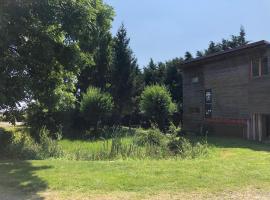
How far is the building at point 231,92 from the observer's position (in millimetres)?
26641

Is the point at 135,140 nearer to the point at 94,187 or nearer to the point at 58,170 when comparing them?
the point at 58,170

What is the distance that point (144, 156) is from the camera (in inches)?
580

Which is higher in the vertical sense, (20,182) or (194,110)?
(194,110)

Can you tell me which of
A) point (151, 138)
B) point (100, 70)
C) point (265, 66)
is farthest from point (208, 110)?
point (151, 138)

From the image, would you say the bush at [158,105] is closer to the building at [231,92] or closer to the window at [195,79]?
the building at [231,92]

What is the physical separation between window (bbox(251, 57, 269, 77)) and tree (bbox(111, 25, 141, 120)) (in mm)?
15598

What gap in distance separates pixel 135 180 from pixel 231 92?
2148cm

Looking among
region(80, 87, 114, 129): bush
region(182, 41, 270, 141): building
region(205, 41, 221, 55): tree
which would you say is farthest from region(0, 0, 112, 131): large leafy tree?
region(205, 41, 221, 55): tree

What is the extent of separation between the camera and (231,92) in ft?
97.3

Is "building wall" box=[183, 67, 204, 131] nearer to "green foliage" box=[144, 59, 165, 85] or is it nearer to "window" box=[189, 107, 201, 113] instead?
"window" box=[189, 107, 201, 113]

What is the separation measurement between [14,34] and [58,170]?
5.03 metres

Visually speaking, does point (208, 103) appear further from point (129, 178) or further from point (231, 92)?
point (129, 178)

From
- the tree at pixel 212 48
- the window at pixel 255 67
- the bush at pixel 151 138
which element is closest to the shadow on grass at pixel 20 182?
the bush at pixel 151 138

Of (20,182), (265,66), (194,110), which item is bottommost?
(20,182)
